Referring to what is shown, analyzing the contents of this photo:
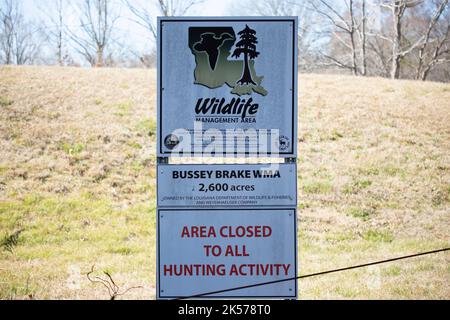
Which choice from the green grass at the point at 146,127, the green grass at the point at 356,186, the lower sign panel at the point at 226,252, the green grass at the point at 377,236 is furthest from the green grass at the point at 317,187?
the lower sign panel at the point at 226,252

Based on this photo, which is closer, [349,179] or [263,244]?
[263,244]

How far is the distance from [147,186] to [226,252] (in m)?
6.15

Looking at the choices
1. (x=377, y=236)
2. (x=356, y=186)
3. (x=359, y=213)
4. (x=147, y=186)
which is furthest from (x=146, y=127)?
(x=377, y=236)

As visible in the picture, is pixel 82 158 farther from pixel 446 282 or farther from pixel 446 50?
pixel 446 50

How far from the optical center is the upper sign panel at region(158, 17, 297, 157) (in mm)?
3982

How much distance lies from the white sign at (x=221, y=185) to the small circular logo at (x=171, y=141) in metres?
0.15

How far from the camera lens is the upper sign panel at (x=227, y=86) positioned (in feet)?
13.1

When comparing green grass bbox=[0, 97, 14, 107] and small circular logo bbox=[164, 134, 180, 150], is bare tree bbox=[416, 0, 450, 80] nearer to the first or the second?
green grass bbox=[0, 97, 14, 107]

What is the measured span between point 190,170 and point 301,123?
A: 9.28m

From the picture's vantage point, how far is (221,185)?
13.2 ft

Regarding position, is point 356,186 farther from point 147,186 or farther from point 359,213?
point 147,186

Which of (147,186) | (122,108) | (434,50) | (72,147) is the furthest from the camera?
(434,50)

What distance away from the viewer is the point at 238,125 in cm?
400

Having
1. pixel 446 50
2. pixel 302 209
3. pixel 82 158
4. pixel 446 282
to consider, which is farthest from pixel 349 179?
pixel 446 50
